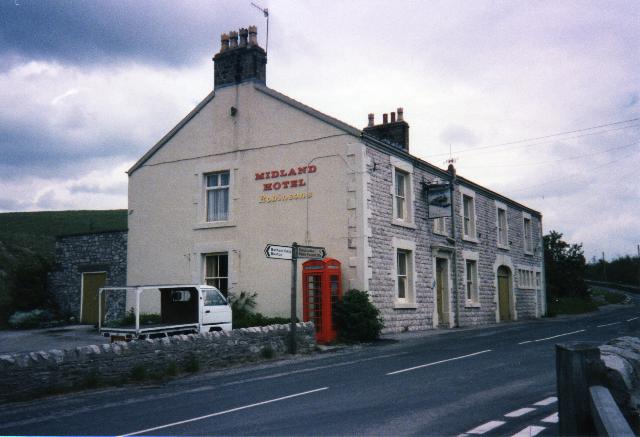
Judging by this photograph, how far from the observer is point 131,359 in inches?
454

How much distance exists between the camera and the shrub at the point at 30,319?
2394 centimetres

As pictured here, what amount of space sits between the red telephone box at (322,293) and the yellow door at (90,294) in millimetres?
10371

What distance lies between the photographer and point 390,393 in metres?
8.90

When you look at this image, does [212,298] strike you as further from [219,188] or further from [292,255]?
[219,188]

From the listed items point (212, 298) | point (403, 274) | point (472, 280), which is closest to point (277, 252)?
point (212, 298)

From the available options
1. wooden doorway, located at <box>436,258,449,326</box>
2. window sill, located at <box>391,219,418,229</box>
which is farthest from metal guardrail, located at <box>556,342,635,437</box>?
wooden doorway, located at <box>436,258,449,326</box>

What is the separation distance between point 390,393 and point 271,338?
20.5 ft

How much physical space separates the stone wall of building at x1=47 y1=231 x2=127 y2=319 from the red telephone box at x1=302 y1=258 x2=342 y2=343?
29.4ft

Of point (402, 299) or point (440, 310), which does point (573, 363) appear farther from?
point (440, 310)

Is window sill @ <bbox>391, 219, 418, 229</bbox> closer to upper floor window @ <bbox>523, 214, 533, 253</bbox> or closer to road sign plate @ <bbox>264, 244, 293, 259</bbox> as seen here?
road sign plate @ <bbox>264, 244, 293, 259</bbox>

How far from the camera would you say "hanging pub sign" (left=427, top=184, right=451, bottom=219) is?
22.6 meters

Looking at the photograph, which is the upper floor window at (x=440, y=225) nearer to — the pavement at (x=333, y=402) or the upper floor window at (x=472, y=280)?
the upper floor window at (x=472, y=280)

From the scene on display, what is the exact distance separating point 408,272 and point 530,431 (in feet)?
50.6

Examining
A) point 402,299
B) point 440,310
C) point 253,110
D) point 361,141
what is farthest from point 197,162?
point 440,310
